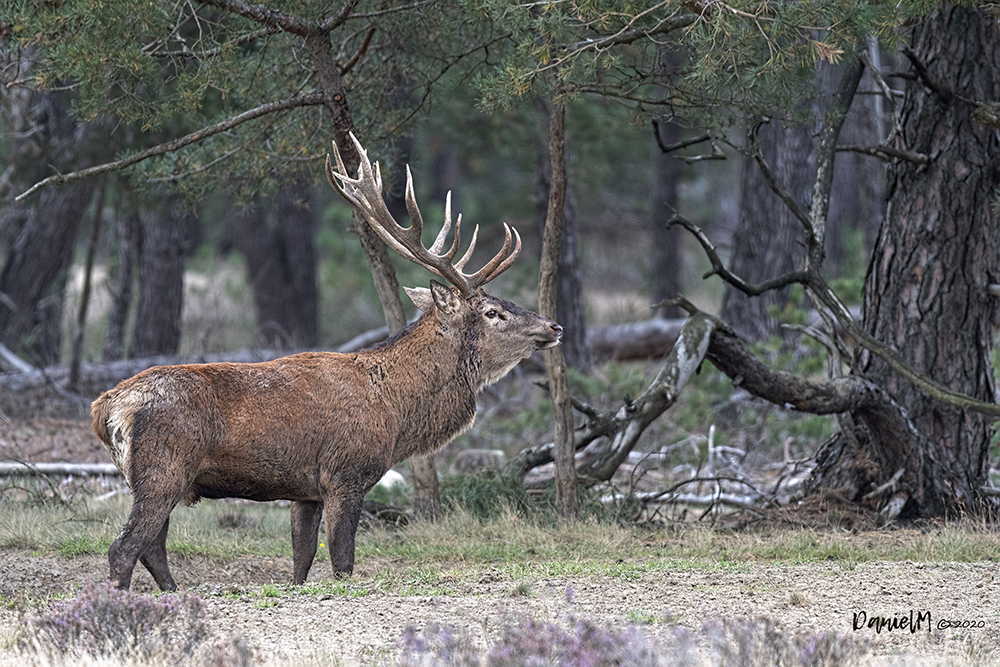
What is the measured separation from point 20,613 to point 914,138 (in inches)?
290

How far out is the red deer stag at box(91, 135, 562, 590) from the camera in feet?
20.3

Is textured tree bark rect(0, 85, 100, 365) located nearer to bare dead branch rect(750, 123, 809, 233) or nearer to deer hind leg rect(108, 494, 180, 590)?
deer hind leg rect(108, 494, 180, 590)

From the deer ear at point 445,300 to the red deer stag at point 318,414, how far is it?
0.03 ft

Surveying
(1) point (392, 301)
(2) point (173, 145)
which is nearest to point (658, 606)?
(1) point (392, 301)

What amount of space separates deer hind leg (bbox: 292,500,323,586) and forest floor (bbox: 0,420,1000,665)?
51 centimetres

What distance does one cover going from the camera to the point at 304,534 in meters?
7.14

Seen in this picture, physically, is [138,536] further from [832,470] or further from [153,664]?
[832,470]

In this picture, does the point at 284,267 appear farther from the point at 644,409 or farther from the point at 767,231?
the point at 644,409

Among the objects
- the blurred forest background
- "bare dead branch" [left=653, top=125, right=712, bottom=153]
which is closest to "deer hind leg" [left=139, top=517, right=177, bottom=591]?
the blurred forest background

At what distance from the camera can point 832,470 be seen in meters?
9.23

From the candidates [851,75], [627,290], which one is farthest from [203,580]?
[627,290]
